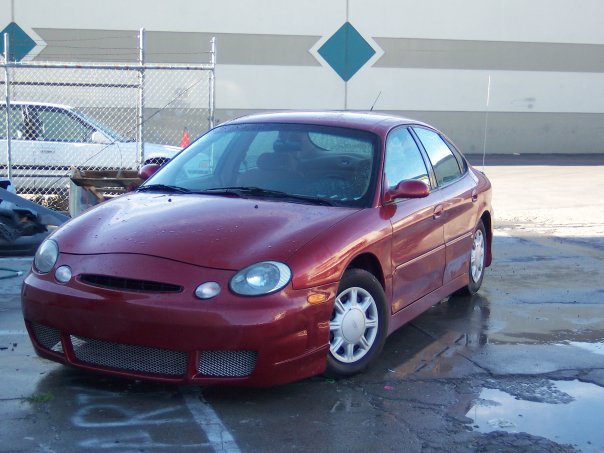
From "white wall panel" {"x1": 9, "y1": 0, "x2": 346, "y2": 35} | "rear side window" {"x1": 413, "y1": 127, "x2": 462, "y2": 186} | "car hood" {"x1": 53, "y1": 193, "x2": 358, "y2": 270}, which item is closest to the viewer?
"car hood" {"x1": 53, "y1": 193, "x2": 358, "y2": 270}

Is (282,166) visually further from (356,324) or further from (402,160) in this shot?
(356,324)

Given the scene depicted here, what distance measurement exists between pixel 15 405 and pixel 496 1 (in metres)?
24.8

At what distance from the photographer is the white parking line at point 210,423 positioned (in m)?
4.26

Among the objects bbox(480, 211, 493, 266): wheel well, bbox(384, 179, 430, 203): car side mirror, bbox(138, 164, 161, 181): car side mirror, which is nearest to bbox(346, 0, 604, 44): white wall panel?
bbox(480, 211, 493, 266): wheel well

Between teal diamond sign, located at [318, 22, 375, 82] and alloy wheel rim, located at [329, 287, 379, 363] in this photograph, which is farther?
teal diamond sign, located at [318, 22, 375, 82]

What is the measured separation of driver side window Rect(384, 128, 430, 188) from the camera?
607 centimetres

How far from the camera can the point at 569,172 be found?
21.6m

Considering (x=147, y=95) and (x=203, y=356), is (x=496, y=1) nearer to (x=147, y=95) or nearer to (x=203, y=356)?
(x=147, y=95)

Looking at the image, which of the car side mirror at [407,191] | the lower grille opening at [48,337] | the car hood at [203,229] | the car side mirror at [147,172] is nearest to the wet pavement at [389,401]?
the lower grille opening at [48,337]

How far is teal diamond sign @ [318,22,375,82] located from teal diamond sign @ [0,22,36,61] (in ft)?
26.9

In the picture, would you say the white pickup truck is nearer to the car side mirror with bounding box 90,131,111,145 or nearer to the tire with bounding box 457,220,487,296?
the car side mirror with bounding box 90,131,111,145

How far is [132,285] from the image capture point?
15.4ft

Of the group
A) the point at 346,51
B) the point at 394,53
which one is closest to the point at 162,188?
the point at 346,51

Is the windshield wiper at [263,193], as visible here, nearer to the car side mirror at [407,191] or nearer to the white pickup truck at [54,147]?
the car side mirror at [407,191]
